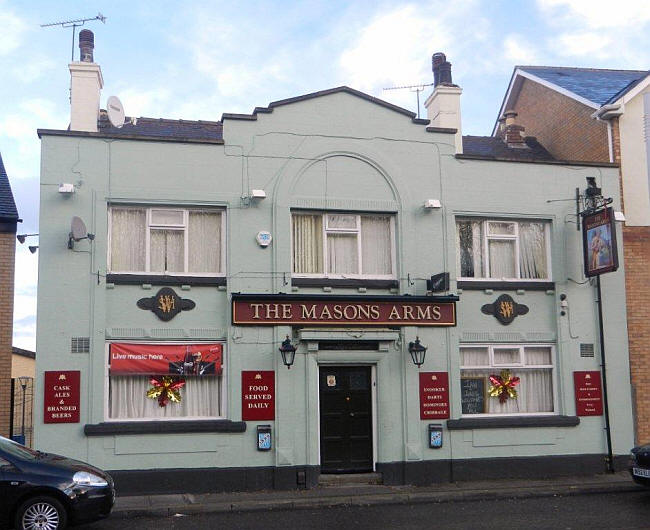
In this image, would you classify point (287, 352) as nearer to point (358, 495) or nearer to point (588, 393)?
point (358, 495)

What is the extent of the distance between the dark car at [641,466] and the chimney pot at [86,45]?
1280cm

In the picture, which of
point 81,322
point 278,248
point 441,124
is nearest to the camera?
point 81,322

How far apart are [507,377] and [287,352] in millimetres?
4637

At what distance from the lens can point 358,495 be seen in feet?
47.5

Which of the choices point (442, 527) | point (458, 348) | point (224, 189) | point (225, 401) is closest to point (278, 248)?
point (224, 189)

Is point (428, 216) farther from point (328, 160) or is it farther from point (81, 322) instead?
point (81, 322)

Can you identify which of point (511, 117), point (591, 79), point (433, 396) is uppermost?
point (591, 79)

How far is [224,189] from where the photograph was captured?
15.8 metres

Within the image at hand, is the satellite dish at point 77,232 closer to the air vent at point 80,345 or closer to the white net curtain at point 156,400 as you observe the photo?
the air vent at point 80,345

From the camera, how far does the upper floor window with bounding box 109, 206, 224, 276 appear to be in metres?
15.5

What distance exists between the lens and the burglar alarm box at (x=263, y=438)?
49.8ft

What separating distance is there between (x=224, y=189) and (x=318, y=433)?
491cm

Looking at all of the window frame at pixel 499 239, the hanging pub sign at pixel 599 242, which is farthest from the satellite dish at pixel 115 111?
the hanging pub sign at pixel 599 242

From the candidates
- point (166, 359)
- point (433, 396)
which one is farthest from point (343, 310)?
point (166, 359)
